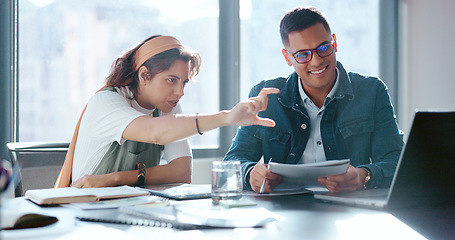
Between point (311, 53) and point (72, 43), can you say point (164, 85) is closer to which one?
point (311, 53)

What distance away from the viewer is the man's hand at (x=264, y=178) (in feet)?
4.89

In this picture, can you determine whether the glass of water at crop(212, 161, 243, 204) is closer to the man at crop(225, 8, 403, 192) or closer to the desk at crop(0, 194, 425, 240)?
the desk at crop(0, 194, 425, 240)

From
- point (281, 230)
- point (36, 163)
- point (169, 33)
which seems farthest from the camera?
point (169, 33)

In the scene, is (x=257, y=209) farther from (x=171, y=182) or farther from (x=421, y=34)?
(x=421, y=34)

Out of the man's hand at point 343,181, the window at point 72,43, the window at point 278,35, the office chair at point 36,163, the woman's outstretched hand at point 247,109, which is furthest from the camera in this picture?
the window at point 278,35

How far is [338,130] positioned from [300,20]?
1.63ft

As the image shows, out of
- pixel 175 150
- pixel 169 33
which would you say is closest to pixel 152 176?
pixel 175 150

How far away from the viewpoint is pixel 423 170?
1212 millimetres

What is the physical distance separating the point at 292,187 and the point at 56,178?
102 centimetres

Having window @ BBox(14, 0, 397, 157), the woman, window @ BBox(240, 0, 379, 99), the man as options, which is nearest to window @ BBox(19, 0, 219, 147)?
window @ BBox(14, 0, 397, 157)

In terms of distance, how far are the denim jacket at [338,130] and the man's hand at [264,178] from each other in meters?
0.37

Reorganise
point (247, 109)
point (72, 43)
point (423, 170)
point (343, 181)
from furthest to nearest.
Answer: point (72, 43), point (247, 109), point (343, 181), point (423, 170)

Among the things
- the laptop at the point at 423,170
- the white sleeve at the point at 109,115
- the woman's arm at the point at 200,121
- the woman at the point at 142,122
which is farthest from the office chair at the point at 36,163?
the laptop at the point at 423,170

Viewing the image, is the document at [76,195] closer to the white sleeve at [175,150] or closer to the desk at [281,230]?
the desk at [281,230]
